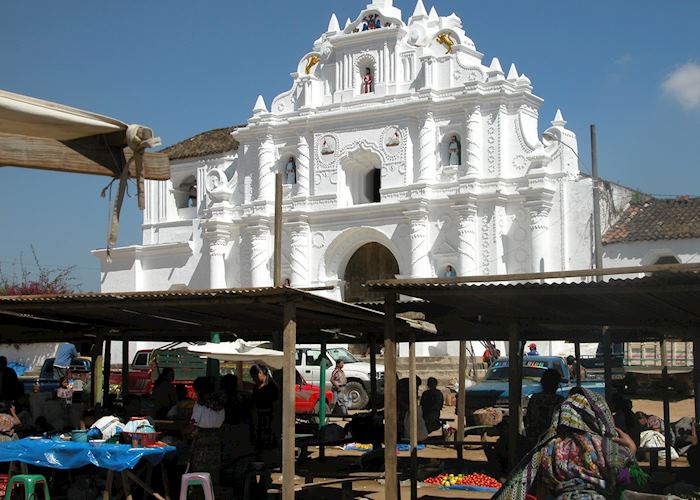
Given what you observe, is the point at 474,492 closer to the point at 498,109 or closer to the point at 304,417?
the point at 304,417

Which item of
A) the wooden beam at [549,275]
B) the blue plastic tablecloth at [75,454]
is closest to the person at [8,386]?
the blue plastic tablecloth at [75,454]

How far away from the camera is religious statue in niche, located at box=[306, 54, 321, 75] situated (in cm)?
3725

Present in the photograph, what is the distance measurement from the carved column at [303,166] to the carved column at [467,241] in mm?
6229

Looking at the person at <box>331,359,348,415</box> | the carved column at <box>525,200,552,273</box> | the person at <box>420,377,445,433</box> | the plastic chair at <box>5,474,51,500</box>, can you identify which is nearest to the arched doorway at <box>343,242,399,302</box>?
the carved column at <box>525,200,552,273</box>

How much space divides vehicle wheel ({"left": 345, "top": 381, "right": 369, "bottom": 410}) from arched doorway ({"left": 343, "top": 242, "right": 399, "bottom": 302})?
9.90 m

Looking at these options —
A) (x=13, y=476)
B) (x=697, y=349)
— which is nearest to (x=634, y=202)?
(x=697, y=349)

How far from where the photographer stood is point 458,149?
34.3 metres

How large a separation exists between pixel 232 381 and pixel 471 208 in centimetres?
2160

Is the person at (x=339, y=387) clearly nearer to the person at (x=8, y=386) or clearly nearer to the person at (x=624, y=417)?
the person at (x=8, y=386)

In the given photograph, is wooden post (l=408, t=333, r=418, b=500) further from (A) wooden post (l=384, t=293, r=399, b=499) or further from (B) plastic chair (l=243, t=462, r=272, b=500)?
(B) plastic chair (l=243, t=462, r=272, b=500)

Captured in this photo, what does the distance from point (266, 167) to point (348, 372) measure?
1301 centimetres

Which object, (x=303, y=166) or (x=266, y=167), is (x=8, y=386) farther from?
(x=266, y=167)

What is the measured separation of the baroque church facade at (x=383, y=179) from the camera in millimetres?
32781

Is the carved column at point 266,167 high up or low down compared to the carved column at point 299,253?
up
